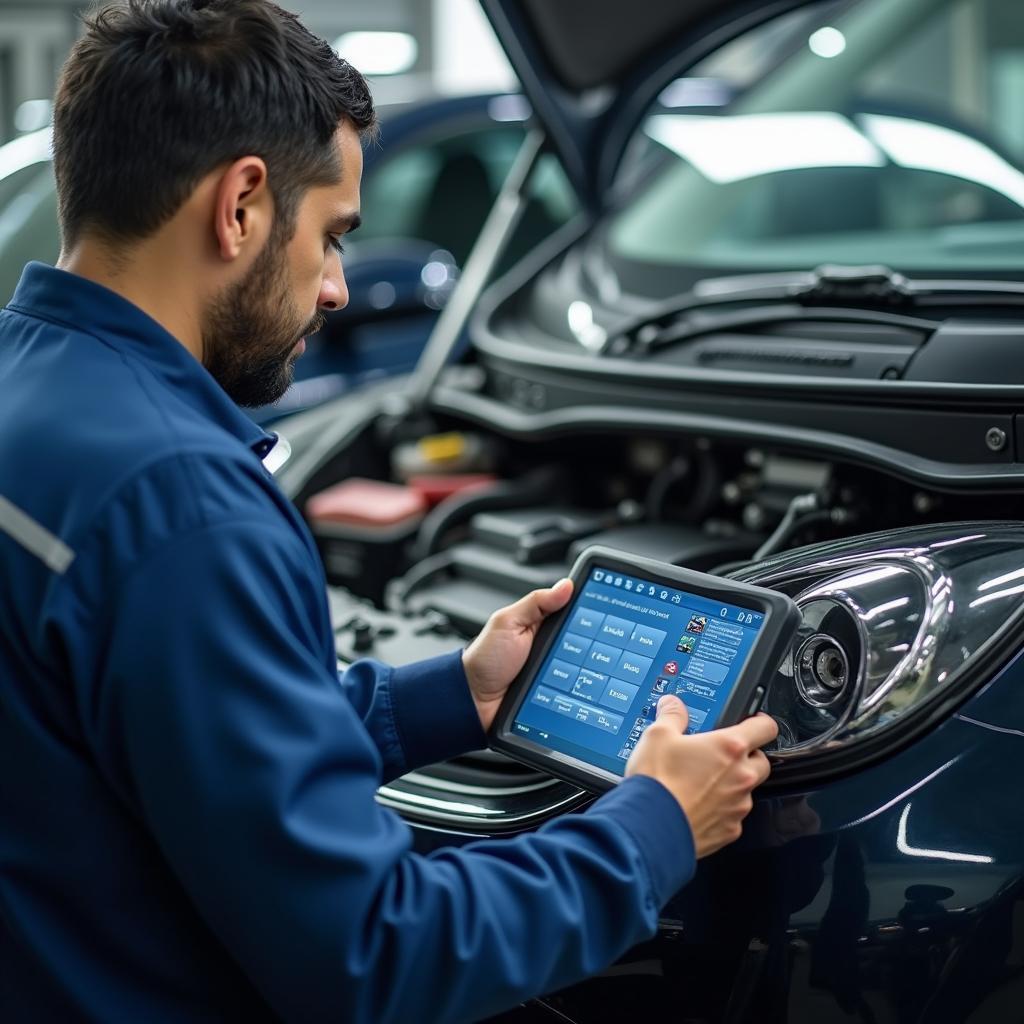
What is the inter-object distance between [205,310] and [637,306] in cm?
113

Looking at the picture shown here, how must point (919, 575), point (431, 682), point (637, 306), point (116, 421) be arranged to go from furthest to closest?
point (637, 306) < point (431, 682) < point (919, 575) < point (116, 421)

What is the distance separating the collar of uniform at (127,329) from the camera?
1040 millimetres

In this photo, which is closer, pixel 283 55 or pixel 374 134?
pixel 283 55

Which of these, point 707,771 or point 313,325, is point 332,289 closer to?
point 313,325

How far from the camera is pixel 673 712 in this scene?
1162 mm

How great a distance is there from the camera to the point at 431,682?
4.47 ft

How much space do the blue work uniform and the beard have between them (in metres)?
0.05

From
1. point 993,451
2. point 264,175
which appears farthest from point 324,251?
point 993,451

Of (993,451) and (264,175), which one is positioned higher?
(264,175)

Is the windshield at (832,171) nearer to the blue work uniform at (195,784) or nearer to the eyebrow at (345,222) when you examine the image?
the eyebrow at (345,222)

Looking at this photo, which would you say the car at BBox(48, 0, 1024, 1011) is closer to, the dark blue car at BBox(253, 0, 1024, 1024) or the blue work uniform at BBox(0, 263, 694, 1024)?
the dark blue car at BBox(253, 0, 1024, 1024)

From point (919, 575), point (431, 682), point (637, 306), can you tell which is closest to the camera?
point (919, 575)

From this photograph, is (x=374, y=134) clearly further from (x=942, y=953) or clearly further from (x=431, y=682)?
(x=942, y=953)

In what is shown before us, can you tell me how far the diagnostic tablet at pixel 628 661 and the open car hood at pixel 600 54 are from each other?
3.52ft
